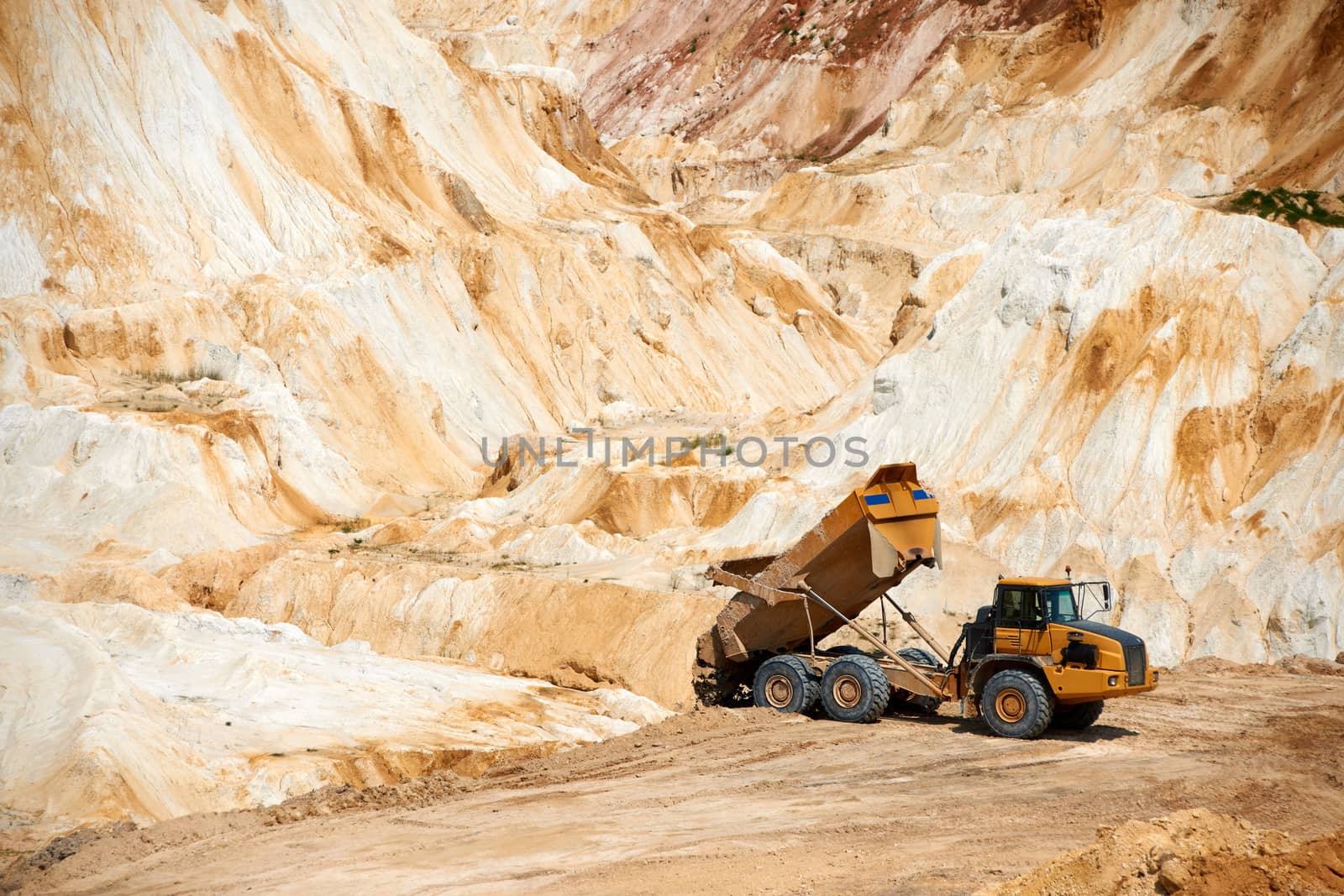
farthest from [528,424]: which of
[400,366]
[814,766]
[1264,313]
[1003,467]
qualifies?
[814,766]

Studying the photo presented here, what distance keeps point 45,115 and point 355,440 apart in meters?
14.8

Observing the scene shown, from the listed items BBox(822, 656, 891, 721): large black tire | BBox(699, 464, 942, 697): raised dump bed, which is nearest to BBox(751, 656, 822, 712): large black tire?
BBox(822, 656, 891, 721): large black tire

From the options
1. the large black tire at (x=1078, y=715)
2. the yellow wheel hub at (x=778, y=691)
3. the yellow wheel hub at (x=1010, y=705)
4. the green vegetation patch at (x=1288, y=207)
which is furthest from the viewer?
the green vegetation patch at (x=1288, y=207)

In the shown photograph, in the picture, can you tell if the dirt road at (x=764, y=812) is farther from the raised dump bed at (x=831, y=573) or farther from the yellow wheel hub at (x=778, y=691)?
the raised dump bed at (x=831, y=573)

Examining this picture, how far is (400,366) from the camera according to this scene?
45.7 meters

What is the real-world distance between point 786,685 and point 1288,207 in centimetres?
2320

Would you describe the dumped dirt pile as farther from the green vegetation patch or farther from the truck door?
the green vegetation patch

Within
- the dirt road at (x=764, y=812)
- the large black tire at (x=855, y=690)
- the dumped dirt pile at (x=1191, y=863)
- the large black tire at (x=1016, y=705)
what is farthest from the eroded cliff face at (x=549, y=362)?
the dumped dirt pile at (x=1191, y=863)

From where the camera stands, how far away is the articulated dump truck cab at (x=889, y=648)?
46.9 feet

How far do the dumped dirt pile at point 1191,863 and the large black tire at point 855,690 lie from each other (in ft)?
19.1

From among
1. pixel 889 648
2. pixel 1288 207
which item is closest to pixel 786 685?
pixel 889 648

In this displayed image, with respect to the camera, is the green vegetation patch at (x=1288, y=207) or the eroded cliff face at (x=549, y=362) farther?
the green vegetation patch at (x=1288, y=207)

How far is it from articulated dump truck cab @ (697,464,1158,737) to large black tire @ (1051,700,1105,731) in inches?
0.5

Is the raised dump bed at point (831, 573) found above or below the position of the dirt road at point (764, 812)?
above
